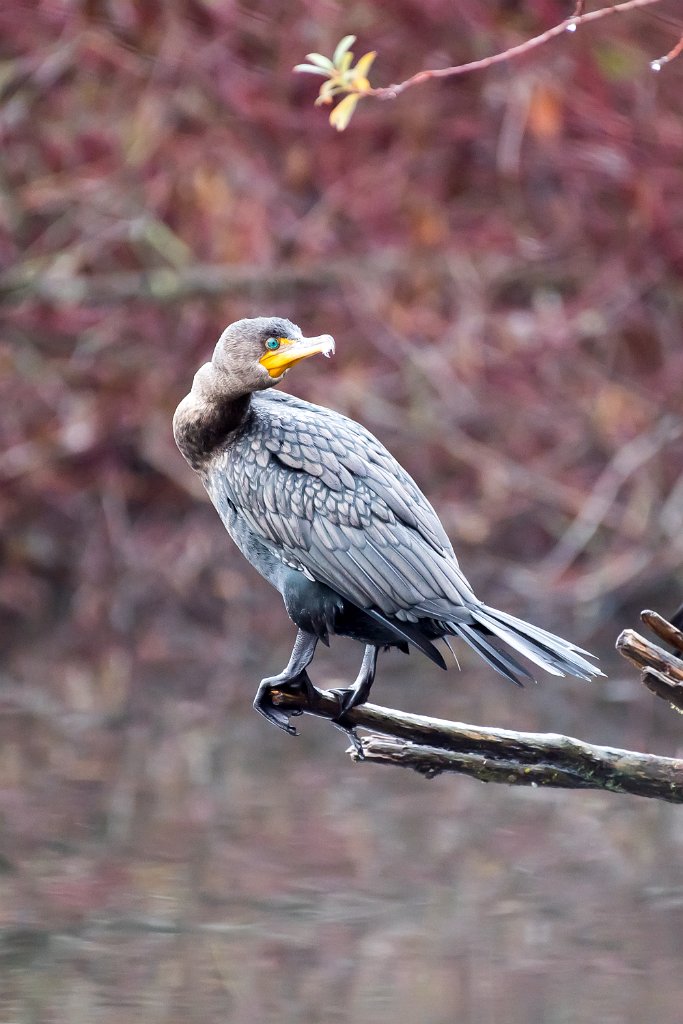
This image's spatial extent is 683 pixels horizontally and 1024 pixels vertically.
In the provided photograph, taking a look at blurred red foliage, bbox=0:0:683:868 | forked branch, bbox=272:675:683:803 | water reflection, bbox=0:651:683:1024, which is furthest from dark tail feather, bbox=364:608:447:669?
blurred red foliage, bbox=0:0:683:868

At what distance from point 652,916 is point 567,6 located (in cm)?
481

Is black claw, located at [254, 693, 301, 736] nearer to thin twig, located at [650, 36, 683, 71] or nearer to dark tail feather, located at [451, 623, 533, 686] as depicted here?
dark tail feather, located at [451, 623, 533, 686]

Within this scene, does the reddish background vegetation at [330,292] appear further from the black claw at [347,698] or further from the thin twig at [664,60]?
the thin twig at [664,60]

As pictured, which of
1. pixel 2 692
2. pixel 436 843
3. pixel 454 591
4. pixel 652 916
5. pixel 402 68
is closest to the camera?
pixel 454 591

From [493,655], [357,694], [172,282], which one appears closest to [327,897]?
[357,694]

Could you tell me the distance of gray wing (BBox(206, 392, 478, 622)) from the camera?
8.54ft

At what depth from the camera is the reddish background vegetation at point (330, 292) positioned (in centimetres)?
762

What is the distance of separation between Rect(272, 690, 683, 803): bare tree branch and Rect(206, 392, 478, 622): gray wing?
0.64 feet

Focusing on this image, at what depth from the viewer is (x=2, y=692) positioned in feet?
22.3

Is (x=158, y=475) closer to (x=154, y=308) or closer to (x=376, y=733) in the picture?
(x=154, y=308)

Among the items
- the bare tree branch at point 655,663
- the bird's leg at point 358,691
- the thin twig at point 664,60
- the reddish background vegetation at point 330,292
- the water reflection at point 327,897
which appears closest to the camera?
the thin twig at point 664,60

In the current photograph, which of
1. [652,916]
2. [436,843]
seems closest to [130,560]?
[436,843]

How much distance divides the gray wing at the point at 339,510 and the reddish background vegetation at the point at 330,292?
14.3 feet

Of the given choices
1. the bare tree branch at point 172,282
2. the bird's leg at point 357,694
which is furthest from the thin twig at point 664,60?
the bare tree branch at point 172,282
